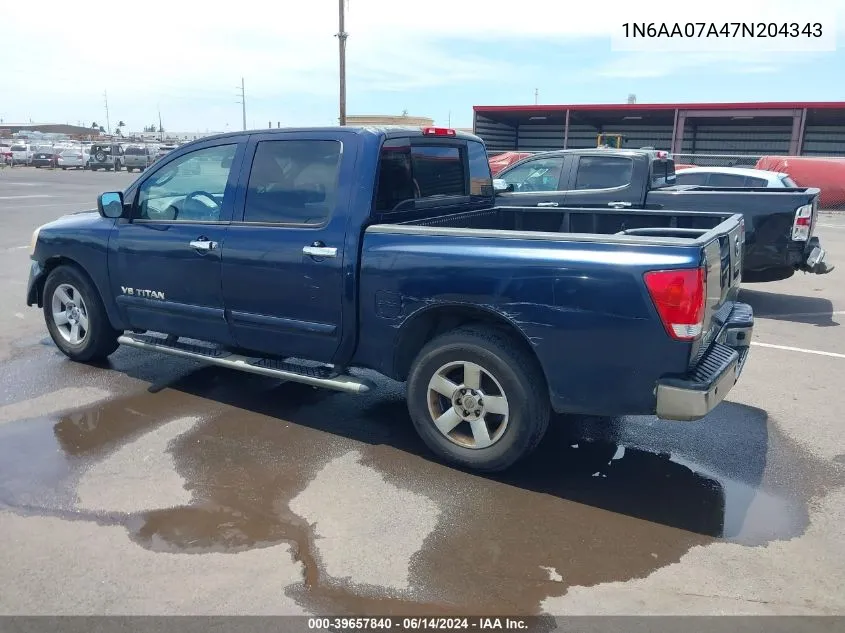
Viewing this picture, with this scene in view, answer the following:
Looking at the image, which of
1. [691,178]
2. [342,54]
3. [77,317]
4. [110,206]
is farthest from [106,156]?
[110,206]

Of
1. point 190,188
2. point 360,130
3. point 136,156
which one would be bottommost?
point 136,156

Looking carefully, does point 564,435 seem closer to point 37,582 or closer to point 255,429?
point 255,429

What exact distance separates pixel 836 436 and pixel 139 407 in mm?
4715

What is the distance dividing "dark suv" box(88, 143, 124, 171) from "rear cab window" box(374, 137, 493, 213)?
140 feet

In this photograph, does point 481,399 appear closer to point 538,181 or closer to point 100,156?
point 538,181

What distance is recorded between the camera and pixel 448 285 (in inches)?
154

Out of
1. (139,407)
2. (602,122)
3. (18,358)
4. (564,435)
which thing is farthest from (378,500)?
(602,122)

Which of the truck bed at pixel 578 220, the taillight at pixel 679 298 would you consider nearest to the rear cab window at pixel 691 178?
the truck bed at pixel 578 220

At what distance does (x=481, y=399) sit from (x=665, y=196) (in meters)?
Answer: 5.46

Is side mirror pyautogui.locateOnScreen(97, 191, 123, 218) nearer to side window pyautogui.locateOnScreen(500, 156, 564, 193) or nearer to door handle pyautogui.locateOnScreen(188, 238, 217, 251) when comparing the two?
door handle pyautogui.locateOnScreen(188, 238, 217, 251)

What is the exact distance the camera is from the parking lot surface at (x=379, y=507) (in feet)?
9.81

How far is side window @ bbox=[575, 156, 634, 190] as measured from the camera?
28.8 ft

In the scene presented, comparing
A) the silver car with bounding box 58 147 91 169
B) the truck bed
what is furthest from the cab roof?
the silver car with bounding box 58 147 91 169

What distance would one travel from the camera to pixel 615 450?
14.6 feet
